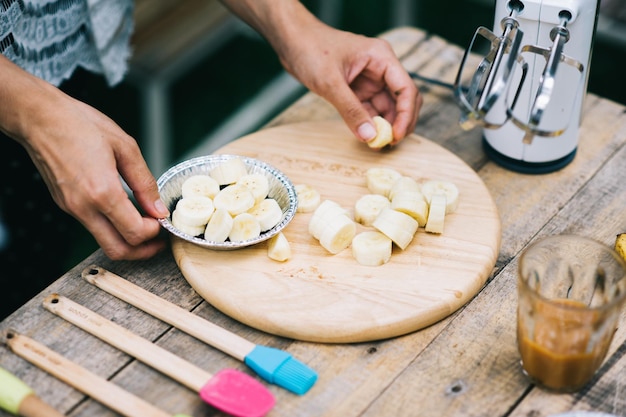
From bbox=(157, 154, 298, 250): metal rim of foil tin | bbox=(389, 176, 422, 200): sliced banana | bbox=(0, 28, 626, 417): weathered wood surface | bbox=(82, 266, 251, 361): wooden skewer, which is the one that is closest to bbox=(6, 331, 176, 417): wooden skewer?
bbox=(0, 28, 626, 417): weathered wood surface

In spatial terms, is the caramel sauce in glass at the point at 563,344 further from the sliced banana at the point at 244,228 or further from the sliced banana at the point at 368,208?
the sliced banana at the point at 244,228

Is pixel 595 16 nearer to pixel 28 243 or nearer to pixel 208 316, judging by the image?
pixel 208 316

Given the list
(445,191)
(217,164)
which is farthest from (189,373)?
(445,191)

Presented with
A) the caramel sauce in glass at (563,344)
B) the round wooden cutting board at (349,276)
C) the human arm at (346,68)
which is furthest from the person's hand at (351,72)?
the caramel sauce in glass at (563,344)

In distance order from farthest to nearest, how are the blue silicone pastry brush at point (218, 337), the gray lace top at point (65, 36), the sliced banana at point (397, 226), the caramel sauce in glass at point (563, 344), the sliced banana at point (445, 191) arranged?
1. the gray lace top at point (65, 36)
2. the sliced banana at point (445, 191)
3. the sliced banana at point (397, 226)
4. the blue silicone pastry brush at point (218, 337)
5. the caramel sauce in glass at point (563, 344)

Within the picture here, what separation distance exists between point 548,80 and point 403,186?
418 mm

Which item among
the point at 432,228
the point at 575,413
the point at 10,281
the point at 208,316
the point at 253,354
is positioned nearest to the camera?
the point at 575,413

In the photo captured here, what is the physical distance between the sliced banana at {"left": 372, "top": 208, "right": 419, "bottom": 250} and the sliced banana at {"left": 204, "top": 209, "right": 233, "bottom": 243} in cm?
27

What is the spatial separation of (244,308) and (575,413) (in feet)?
1.76

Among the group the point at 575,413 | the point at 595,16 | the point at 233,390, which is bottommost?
the point at 575,413

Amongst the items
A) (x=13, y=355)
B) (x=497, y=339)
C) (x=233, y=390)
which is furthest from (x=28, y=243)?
(x=497, y=339)

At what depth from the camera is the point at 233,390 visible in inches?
42.9

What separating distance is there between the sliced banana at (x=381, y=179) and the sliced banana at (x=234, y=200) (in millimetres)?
262

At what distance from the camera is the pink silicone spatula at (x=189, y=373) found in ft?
3.53
